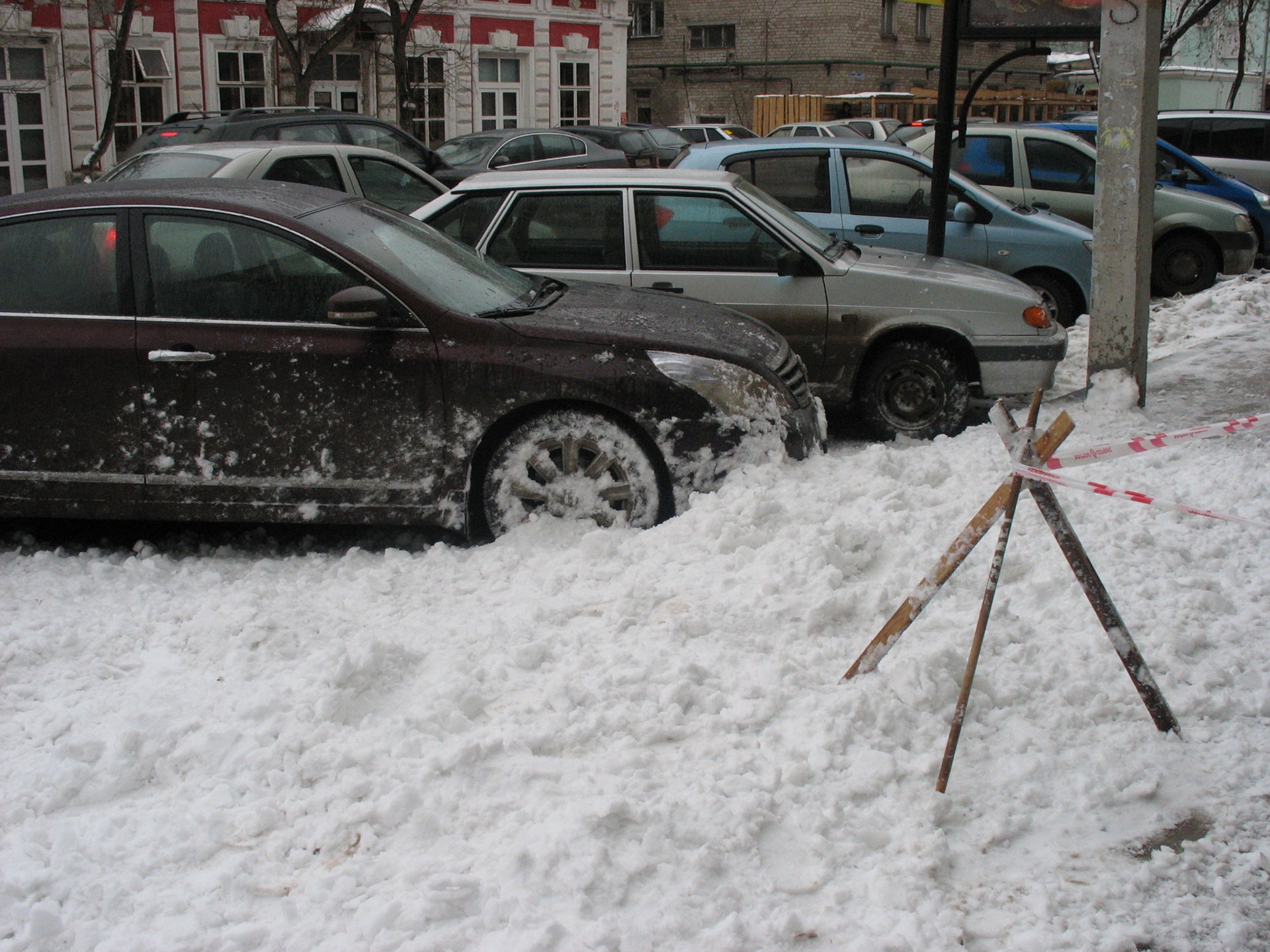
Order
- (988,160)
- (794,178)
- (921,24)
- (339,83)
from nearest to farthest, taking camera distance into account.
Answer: (794,178) → (988,160) → (339,83) → (921,24)

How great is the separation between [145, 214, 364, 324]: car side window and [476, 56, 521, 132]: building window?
1059 inches

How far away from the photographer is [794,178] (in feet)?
30.2

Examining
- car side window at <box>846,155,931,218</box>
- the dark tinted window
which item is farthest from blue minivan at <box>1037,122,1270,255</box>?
car side window at <box>846,155,931,218</box>

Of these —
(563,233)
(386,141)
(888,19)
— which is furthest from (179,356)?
(888,19)

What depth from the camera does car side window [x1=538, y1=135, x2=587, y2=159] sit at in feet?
66.0

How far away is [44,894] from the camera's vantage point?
301 centimetres

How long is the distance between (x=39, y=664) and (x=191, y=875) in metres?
1.45

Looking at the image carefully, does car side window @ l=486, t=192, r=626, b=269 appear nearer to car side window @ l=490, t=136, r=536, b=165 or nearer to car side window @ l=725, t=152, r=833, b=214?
car side window @ l=725, t=152, r=833, b=214

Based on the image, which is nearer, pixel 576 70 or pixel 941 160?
pixel 941 160

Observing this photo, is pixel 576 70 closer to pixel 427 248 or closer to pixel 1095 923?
pixel 427 248

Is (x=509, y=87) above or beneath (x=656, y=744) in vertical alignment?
above

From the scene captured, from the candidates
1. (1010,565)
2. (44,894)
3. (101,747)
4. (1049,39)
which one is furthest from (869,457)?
(1049,39)

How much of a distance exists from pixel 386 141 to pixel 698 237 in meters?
7.76

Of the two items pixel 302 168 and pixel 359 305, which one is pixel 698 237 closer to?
pixel 359 305
